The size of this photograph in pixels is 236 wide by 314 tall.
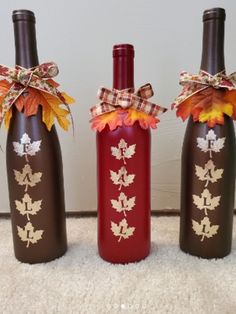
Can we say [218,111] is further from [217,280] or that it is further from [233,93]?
[217,280]

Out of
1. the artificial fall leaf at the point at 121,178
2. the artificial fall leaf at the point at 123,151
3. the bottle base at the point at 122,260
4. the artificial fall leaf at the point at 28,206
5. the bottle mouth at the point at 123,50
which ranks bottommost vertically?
the bottle base at the point at 122,260

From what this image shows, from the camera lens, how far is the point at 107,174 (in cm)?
43

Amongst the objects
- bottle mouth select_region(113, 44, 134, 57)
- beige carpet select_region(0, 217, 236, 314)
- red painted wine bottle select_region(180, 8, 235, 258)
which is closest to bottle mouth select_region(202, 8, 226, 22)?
red painted wine bottle select_region(180, 8, 235, 258)

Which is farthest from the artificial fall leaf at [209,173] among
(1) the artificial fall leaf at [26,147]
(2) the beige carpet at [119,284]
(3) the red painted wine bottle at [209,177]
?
(1) the artificial fall leaf at [26,147]

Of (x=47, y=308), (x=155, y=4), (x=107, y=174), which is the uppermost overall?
(x=155, y=4)

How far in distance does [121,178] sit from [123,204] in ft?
0.12

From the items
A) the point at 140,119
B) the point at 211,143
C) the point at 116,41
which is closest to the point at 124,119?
the point at 140,119

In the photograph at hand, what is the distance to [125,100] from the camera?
1.36 ft

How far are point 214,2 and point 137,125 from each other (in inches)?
12.1

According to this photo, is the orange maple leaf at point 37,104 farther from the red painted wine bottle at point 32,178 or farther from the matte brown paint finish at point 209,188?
the matte brown paint finish at point 209,188

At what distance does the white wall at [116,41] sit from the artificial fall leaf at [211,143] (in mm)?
177

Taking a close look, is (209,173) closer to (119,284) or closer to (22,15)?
(119,284)

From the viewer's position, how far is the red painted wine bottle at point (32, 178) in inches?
16.2

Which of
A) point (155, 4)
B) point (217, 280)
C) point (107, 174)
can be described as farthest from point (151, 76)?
point (217, 280)
